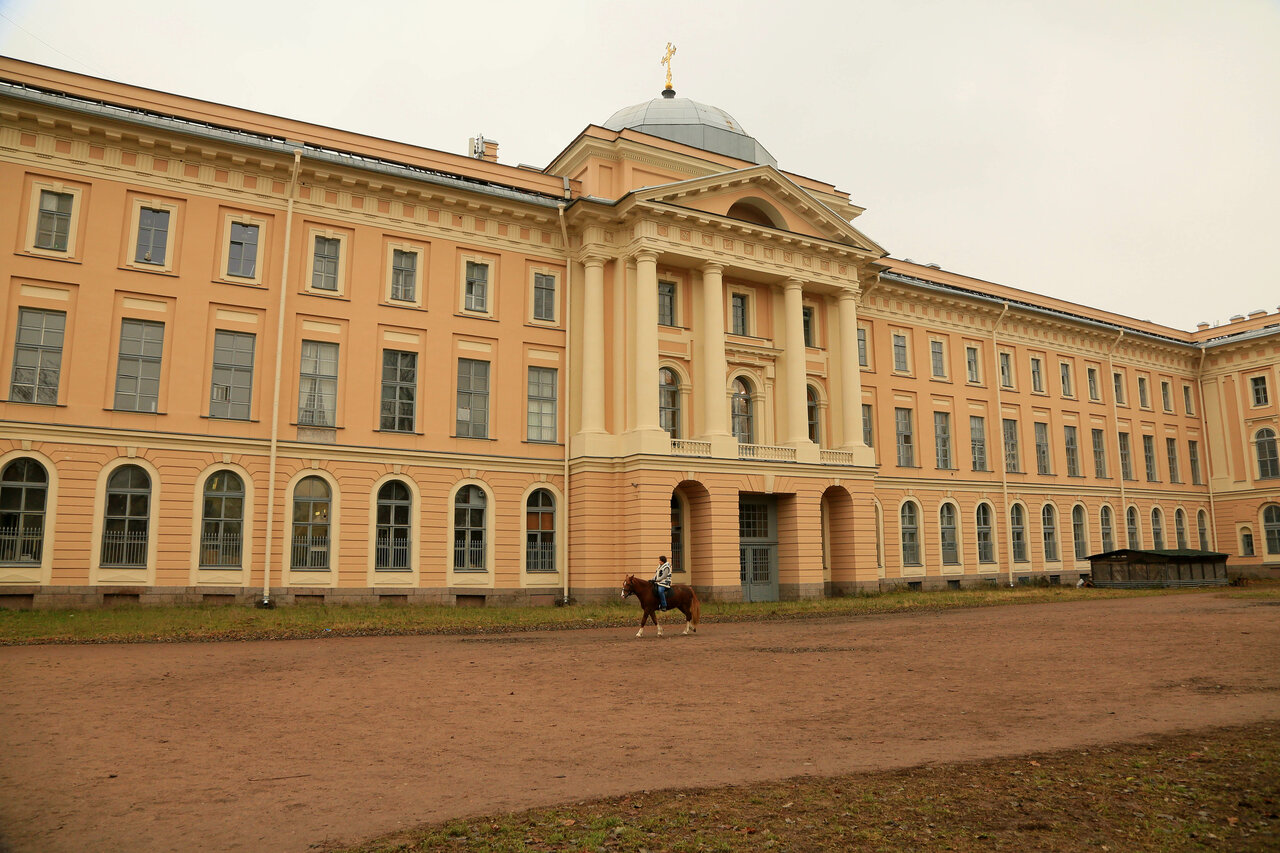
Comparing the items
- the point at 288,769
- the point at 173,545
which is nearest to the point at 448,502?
the point at 173,545

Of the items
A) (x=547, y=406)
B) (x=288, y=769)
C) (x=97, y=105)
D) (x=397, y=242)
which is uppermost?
(x=97, y=105)

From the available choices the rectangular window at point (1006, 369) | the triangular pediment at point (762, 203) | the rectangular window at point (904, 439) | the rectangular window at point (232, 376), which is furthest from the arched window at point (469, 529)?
the rectangular window at point (1006, 369)

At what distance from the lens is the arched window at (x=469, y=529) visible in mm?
31047

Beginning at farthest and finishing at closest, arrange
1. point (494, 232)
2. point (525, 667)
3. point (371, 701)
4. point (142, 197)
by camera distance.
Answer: point (494, 232)
point (142, 197)
point (525, 667)
point (371, 701)

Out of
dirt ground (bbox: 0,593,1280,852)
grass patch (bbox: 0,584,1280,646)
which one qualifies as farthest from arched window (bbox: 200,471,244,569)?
dirt ground (bbox: 0,593,1280,852)

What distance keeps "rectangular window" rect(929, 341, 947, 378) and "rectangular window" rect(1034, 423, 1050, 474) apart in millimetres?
7674

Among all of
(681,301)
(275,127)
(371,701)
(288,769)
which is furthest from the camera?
(681,301)

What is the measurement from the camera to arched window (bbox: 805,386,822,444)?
38.6m

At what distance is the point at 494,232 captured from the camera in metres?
33.1

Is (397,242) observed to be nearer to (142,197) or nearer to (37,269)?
(142,197)

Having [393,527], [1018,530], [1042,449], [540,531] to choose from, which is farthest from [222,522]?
[1042,449]

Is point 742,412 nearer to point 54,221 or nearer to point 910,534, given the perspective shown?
point 910,534

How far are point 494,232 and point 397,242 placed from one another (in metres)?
3.66

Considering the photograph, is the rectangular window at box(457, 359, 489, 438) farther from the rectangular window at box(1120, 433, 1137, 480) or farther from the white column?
the rectangular window at box(1120, 433, 1137, 480)
